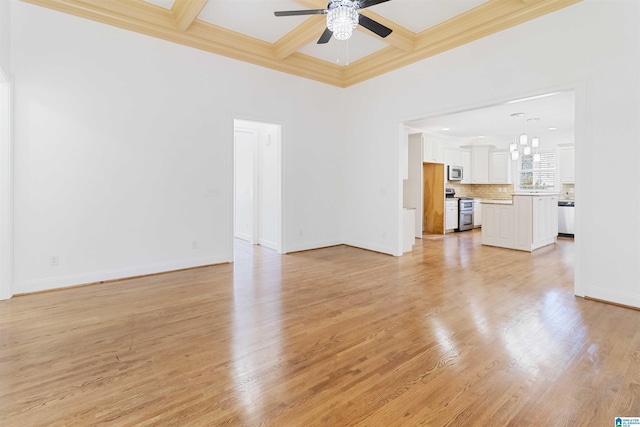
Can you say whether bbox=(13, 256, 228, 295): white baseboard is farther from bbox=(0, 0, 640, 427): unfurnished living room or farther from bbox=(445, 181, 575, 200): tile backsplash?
bbox=(445, 181, 575, 200): tile backsplash

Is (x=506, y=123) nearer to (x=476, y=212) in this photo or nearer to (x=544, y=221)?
(x=544, y=221)

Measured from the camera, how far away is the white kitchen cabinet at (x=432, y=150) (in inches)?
303

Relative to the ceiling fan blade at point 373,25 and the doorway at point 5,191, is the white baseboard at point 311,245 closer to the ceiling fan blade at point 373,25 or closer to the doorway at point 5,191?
the doorway at point 5,191

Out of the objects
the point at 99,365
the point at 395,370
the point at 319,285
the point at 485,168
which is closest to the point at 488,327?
the point at 395,370

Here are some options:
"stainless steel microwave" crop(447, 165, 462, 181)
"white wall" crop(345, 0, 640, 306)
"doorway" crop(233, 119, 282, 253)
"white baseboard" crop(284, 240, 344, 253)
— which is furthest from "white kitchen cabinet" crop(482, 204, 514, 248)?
"doorway" crop(233, 119, 282, 253)

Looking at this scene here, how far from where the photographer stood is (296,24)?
4.26 m

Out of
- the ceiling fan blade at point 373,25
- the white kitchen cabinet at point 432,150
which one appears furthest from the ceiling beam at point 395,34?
the white kitchen cabinet at point 432,150

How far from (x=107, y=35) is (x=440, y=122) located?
6.07 metres

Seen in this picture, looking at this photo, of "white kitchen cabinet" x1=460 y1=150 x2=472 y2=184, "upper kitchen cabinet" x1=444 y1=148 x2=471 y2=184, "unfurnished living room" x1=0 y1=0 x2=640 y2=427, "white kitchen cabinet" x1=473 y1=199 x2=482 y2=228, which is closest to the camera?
"unfurnished living room" x1=0 y1=0 x2=640 y2=427

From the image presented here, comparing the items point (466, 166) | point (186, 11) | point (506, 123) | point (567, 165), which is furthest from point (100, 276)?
point (567, 165)

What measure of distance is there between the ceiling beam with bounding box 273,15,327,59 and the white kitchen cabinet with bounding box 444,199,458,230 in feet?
18.2

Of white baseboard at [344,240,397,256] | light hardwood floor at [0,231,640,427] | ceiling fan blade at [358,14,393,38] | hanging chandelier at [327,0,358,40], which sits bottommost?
light hardwood floor at [0,231,640,427]

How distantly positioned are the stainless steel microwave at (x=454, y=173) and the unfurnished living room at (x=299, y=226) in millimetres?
2268

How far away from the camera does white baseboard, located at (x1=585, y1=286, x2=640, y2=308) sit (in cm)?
305
